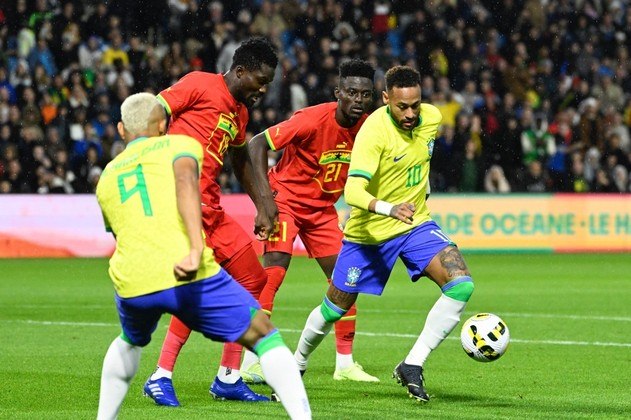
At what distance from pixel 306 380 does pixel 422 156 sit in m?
2.02

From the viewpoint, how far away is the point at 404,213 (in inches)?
315

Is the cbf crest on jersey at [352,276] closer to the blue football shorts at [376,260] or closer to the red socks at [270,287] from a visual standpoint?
the blue football shorts at [376,260]

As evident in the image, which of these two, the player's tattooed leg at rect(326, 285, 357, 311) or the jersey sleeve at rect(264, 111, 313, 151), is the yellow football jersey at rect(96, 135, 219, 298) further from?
the jersey sleeve at rect(264, 111, 313, 151)

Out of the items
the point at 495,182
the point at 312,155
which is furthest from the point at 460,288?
the point at 495,182

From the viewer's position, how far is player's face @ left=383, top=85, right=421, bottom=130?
8.77 m

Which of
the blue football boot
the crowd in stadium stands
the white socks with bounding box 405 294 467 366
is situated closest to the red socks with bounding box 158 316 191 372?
the blue football boot

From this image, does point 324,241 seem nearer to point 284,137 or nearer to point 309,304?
point 284,137

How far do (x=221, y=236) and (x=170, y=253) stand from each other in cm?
265

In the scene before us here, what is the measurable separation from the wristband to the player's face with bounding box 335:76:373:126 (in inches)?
68.9

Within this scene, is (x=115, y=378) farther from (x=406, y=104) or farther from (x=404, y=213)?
(x=406, y=104)

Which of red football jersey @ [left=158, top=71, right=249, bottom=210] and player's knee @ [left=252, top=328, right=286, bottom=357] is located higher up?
red football jersey @ [left=158, top=71, right=249, bottom=210]

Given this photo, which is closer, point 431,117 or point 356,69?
point 431,117

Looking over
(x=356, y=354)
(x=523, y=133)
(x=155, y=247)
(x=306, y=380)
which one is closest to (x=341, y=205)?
(x=523, y=133)

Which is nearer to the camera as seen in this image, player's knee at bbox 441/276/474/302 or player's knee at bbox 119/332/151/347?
player's knee at bbox 119/332/151/347
